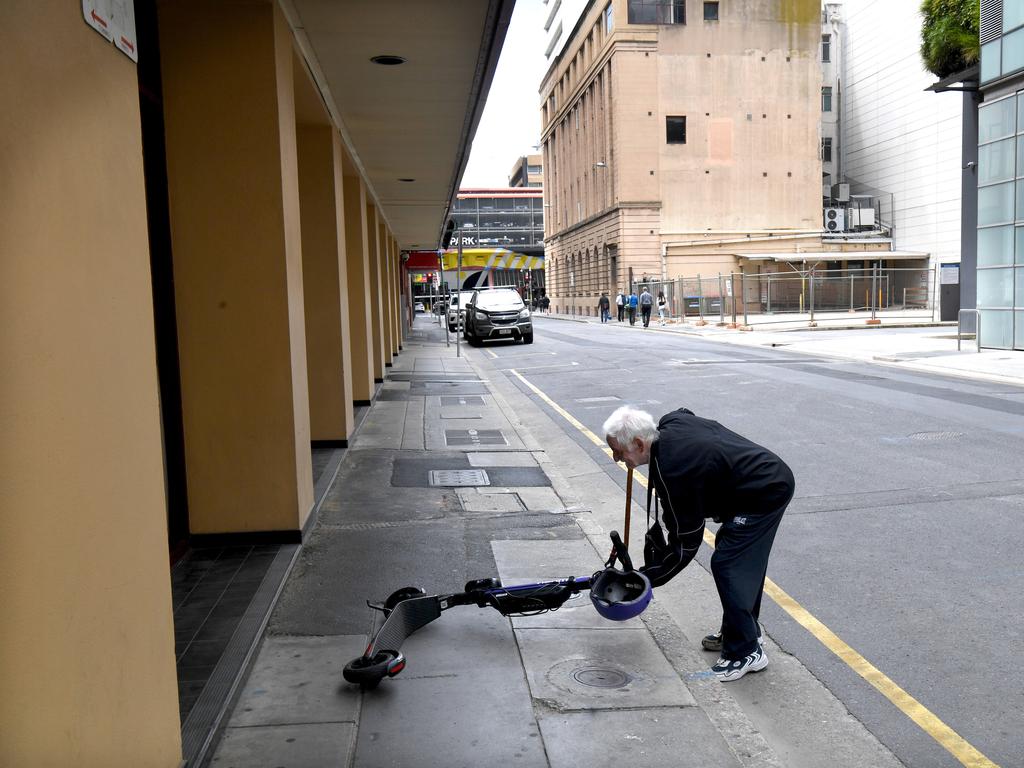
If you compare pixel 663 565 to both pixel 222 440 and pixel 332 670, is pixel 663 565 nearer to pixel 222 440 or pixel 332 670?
pixel 332 670

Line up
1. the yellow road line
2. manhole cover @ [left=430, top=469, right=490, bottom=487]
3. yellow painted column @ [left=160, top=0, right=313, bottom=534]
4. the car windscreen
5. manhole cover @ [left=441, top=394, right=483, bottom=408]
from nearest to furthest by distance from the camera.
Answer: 1. the yellow road line
2. yellow painted column @ [left=160, top=0, right=313, bottom=534]
3. manhole cover @ [left=430, top=469, right=490, bottom=487]
4. manhole cover @ [left=441, top=394, right=483, bottom=408]
5. the car windscreen

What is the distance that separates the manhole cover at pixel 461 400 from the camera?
48.4 feet

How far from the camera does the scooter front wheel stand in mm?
4043

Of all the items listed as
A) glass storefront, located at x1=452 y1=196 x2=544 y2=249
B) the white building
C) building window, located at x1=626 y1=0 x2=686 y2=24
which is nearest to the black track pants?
the white building

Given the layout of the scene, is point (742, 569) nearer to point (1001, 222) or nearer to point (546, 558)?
point (546, 558)

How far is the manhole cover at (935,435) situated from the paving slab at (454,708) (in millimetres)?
7047

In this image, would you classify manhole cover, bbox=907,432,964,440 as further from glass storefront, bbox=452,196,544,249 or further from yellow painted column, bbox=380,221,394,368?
glass storefront, bbox=452,196,544,249

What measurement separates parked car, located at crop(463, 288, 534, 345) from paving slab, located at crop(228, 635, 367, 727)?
25.5m

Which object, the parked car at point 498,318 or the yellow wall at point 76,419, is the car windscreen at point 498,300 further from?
the yellow wall at point 76,419

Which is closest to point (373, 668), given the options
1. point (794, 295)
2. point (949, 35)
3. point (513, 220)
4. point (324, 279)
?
point (324, 279)

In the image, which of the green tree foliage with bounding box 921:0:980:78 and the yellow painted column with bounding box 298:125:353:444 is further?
the green tree foliage with bounding box 921:0:980:78

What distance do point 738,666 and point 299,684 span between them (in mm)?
2021

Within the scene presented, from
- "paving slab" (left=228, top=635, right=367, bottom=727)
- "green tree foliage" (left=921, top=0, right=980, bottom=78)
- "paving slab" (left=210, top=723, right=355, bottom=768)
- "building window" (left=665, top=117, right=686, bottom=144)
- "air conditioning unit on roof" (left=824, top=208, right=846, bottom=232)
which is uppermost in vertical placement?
"building window" (left=665, top=117, right=686, bottom=144)

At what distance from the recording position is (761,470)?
423cm
